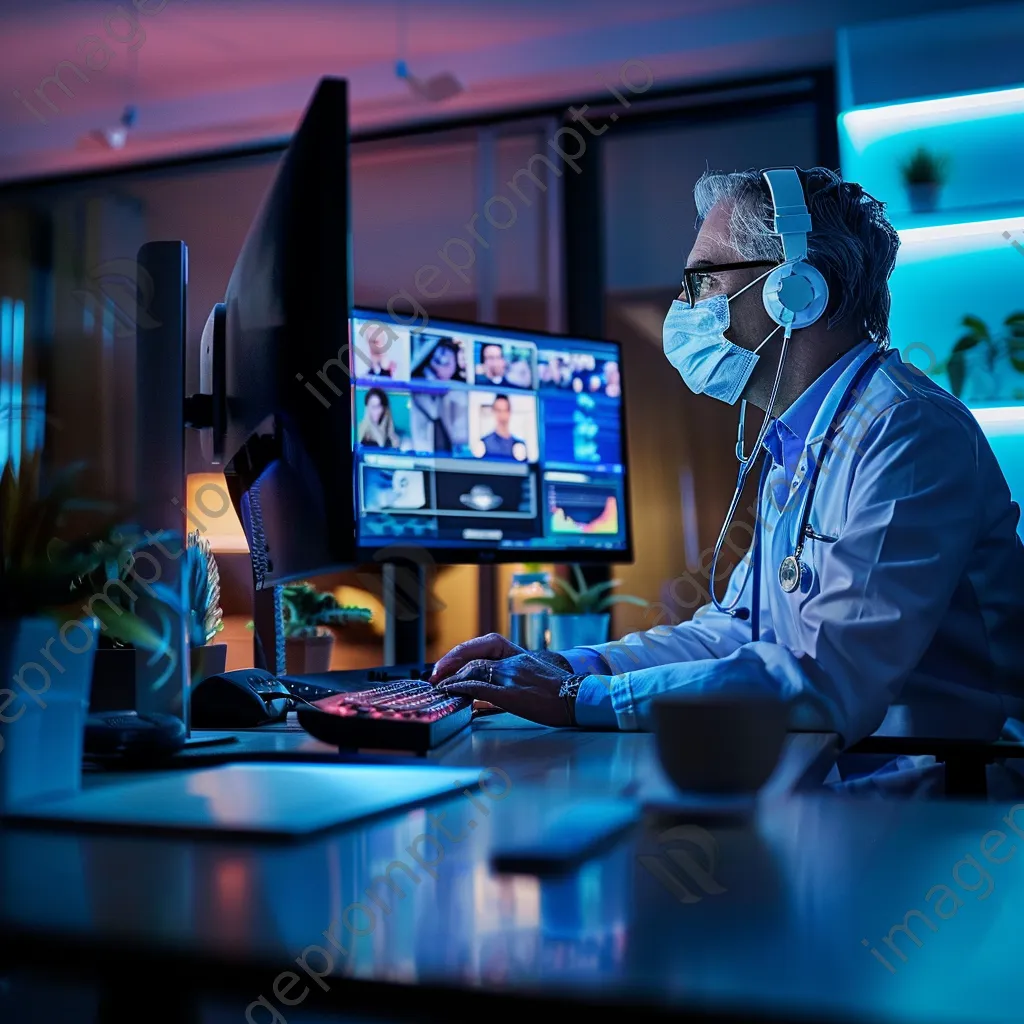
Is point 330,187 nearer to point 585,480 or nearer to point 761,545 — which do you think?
point 761,545

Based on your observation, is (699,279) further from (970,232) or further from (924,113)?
(924,113)

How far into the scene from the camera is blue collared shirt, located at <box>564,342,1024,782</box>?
111cm

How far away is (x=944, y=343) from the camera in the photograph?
2.89 meters

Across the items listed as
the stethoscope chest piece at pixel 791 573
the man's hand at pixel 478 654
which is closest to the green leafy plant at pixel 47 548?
the man's hand at pixel 478 654

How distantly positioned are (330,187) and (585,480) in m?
1.21

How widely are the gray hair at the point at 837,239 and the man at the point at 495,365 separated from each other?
1.54 feet

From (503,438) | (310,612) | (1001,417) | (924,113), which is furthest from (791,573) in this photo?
(924,113)

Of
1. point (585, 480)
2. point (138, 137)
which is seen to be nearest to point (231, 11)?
point (138, 137)

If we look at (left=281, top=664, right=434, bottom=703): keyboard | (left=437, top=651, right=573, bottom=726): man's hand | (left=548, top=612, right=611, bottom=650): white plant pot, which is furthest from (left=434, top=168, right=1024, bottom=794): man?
(left=548, top=612, right=611, bottom=650): white plant pot

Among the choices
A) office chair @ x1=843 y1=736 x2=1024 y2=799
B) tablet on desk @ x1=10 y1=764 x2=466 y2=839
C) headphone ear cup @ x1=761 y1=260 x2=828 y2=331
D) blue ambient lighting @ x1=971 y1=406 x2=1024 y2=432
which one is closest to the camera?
tablet on desk @ x1=10 y1=764 x2=466 y2=839

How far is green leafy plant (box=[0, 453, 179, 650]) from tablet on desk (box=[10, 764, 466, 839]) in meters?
0.13

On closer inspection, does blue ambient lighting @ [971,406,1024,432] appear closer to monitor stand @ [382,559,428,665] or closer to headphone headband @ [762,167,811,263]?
headphone headband @ [762,167,811,263]

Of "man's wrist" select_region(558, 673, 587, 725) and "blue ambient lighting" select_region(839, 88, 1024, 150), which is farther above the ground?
"blue ambient lighting" select_region(839, 88, 1024, 150)

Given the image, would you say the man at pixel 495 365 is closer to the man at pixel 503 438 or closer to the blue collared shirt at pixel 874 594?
the man at pixel 503 438
